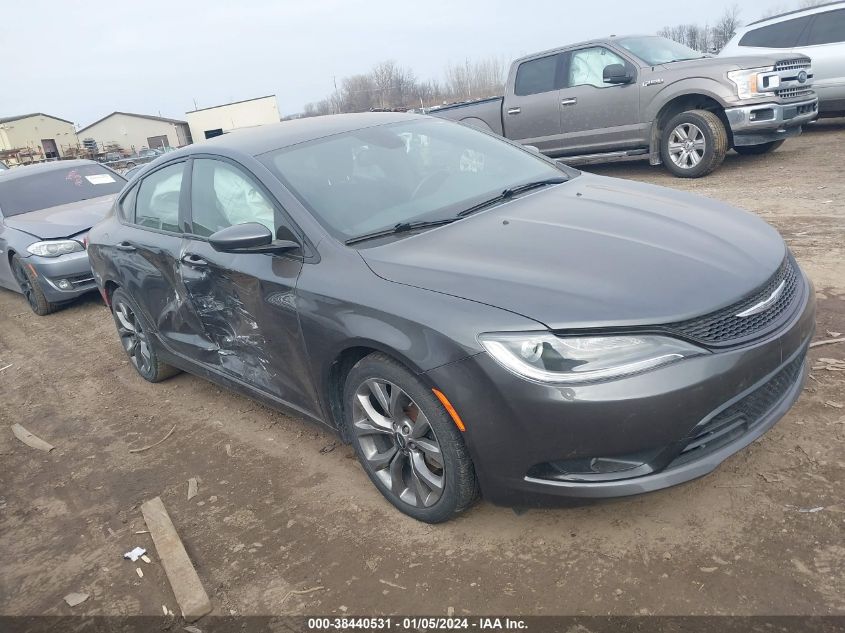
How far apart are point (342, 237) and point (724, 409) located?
1.72 meters

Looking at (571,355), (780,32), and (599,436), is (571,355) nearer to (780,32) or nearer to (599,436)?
(599,436)

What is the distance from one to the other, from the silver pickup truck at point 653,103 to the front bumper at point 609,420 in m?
6.73

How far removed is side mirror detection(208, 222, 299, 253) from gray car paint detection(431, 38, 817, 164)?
598 cm

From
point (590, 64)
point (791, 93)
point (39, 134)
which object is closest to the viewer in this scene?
point (791, 93)

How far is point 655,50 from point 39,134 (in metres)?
69.0

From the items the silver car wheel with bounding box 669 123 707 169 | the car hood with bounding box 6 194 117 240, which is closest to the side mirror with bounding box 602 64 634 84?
the silver car wheel with bounding box 669 123 707 169

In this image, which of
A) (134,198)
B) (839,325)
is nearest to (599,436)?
(839,325)

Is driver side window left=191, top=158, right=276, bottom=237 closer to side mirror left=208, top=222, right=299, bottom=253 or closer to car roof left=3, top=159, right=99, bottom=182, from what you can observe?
side mirror left=208, top=222, right=299, bottom=253

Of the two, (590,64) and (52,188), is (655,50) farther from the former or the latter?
(52,188)

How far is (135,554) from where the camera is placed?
9.89ft

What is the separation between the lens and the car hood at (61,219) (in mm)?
7359

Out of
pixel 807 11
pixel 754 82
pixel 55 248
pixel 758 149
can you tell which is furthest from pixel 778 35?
pixel 55 248

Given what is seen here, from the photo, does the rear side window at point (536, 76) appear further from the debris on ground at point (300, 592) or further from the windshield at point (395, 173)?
the debris on ground at point (300, 592)

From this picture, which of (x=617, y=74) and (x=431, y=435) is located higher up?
(x=617, y=74)
